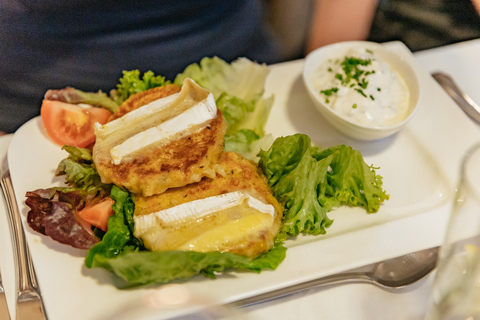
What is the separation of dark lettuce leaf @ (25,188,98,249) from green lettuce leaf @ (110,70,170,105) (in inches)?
32.2

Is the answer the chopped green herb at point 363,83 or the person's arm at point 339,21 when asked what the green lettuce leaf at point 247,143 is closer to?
the chopped green herb at point 363,83

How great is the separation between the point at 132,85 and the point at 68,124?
0.47 meters

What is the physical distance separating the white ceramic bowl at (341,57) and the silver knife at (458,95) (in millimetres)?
468

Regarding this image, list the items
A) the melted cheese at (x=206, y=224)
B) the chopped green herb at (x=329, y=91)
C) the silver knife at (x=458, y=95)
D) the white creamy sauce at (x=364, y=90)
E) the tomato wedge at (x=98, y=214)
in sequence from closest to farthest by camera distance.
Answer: the melted cheese at (x=206, y=224) → the tomato wedge at (x=98, y=214) → the white creamy sauce at (x=364, y=90) → the chopped green herb at (x=329, y=91) → the silver knife at (x=458, y=95)

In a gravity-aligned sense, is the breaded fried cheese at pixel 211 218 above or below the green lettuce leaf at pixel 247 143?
above

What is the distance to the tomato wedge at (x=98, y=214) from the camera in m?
1.91

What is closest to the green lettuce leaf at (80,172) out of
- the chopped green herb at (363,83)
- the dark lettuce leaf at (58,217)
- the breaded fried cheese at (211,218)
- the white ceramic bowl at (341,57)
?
the dark lettuce leaf at (58,217)

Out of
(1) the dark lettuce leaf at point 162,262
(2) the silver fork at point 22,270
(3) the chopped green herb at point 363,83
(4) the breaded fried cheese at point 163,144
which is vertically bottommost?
(2) the silver fork at point 22,270

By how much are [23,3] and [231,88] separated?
1355 mm

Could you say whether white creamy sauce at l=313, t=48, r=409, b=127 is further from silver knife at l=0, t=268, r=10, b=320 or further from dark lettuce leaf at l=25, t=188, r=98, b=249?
silver knife at l=0, t=268, r=10, b=320

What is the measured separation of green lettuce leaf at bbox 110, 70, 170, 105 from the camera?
2.52m

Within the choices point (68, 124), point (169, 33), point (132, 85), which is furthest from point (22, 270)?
point (169, 33)

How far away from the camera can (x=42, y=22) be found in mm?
2467

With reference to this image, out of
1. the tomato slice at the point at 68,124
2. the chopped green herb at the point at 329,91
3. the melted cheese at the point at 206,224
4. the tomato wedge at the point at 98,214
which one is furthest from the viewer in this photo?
the chopped green herb at the point at 329,91
